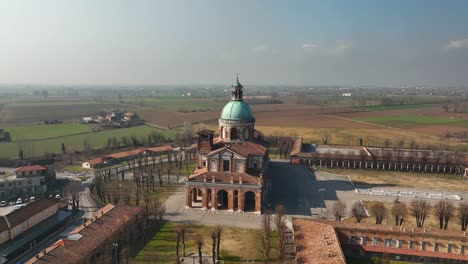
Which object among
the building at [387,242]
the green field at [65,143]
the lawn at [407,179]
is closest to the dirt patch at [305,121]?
the green field at [65,143]

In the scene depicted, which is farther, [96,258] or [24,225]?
[24,225]

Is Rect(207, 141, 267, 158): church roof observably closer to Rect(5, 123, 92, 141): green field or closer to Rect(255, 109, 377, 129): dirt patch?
Rect(5, 123, 92, 141): green field

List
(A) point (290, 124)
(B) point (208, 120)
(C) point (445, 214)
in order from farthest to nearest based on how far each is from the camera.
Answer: (B) point (208, 120) < (A) point (290, 124) < (C) point (445, 214)

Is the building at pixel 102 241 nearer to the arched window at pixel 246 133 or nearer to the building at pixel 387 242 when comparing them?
the building at pixel 387 242

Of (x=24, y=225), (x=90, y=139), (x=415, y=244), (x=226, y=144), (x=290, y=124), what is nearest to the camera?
(x=415, y=244)

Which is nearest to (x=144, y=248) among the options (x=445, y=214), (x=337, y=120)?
(x=445, y=214)

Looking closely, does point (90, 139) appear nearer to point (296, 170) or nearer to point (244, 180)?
point (296, 170)
